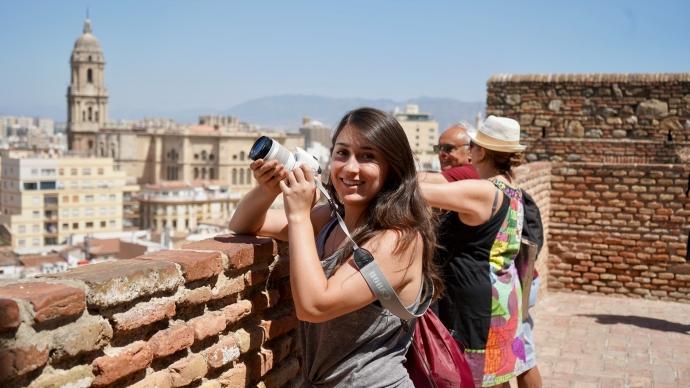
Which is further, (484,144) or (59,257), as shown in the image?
(59,257)

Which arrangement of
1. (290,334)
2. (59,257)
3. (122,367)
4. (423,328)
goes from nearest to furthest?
(122,367)
(423,328)
(290,334)
(59,257)

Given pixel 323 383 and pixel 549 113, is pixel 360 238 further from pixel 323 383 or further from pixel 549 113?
pixel 549 113

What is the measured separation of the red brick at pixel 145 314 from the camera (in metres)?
1.99

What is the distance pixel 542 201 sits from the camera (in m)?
7.86

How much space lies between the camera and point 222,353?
7.92 ft

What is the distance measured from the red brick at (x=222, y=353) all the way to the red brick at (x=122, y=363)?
0.29 m

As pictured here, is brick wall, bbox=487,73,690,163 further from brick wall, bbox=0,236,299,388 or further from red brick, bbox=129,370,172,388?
red brick, bbox=129,370,172,388

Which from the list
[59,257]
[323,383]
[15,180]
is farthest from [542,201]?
[15,180]

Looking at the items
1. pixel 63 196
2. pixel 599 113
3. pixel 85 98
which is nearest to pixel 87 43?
pixel 85 98

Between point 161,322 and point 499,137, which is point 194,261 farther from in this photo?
point 499,137

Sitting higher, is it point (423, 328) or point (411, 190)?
point (411, 190)

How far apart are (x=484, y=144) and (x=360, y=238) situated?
4.69 feet

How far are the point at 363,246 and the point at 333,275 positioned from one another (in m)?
0.11

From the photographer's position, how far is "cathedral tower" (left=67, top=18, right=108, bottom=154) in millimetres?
122500
